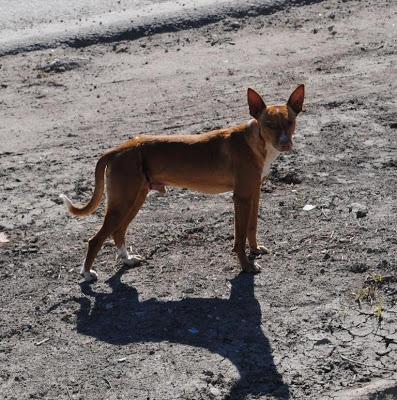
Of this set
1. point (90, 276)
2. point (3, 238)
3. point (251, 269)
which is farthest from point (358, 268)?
point (3, 238)

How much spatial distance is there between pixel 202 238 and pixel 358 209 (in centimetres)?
146

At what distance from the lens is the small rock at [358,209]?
825 centimetres

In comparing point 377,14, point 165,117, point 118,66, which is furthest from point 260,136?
point 377,14

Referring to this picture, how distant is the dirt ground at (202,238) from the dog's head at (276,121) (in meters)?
1.12

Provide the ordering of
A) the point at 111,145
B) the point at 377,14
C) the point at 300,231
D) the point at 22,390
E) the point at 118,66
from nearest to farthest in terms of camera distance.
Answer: the point at 22,390, the point at 300,231, the point at 111,145, the point at 118,66, the point at 377,14

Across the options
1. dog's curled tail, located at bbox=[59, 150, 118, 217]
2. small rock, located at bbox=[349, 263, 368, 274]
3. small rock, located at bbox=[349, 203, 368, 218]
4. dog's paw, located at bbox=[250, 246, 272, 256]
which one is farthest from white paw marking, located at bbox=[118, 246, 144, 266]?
small rock, located at bbox=[349, 203, 368, 218]

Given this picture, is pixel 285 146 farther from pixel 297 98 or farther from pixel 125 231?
pixel 125 231

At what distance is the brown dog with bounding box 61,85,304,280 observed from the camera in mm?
7340

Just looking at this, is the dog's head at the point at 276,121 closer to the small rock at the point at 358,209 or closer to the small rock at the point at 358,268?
the small rock at the point at 358,268

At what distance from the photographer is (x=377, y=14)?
13.6 meters

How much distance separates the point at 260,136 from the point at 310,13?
6.79 meters

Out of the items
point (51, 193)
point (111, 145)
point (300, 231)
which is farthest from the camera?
point (111, 145)

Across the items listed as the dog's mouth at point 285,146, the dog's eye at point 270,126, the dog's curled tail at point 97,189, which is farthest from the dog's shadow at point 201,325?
the dog's eye at point 270,126

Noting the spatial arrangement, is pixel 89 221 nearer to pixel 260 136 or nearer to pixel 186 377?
pixel 260 136
